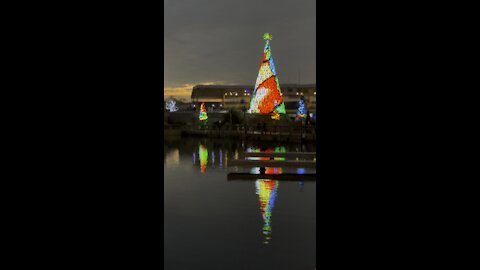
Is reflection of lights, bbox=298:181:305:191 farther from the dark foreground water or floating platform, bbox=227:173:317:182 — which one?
floating platform, bbox=227:173:317:182

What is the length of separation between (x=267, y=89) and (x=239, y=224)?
1506 cm

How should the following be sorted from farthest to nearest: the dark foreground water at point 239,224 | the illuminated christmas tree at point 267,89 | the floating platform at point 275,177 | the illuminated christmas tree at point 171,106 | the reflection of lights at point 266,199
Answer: the illuminated christmas tree at point 171,106
the illuminated christmas tree at point 267,89
the floating platform at point 275,177
the reflection of lights at point 266,199
the dark foreground water at point 239,224

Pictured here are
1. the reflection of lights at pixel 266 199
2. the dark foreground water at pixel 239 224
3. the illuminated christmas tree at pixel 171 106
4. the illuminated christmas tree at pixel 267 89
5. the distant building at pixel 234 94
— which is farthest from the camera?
the distant building at pixel 234 94

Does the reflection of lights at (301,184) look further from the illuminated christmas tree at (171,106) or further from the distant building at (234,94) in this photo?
the distant building at (234,94)

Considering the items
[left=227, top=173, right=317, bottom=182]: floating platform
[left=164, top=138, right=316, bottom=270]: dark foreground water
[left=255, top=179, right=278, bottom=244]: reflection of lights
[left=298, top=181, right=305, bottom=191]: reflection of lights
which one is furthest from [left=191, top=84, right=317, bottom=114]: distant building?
[left=164, top=138, right=316, bottom=270]: dark foreground water

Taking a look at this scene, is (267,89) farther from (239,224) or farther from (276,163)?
(239,224)

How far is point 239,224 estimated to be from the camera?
5.21 meters

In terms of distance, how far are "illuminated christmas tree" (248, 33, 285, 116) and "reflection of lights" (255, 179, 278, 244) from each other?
1161cm

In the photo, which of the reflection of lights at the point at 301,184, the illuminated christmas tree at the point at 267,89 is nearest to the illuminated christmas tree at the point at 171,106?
the illuminated christmas tree at the point at 267,89

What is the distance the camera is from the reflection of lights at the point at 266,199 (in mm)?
5021
